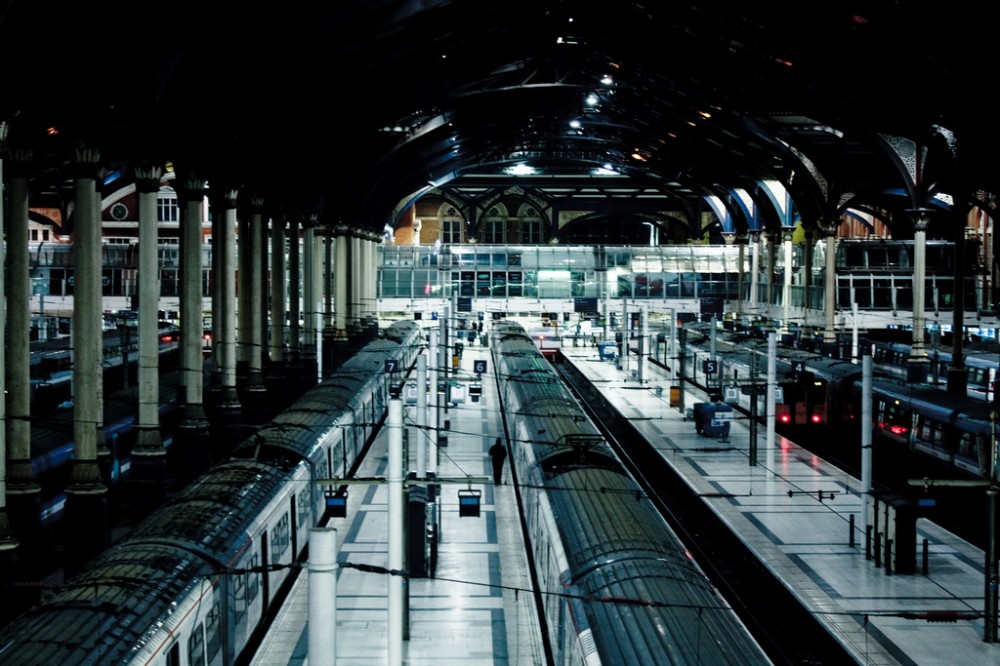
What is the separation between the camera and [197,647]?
14.0 metres

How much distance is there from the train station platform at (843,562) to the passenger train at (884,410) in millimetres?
1932

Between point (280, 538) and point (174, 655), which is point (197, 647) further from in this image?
point (280, 538)

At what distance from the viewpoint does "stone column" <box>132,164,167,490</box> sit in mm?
26172

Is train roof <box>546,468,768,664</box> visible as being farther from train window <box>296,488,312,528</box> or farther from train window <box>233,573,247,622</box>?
train window <box>296,488,312,528</box>

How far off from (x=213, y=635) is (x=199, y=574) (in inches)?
42.6

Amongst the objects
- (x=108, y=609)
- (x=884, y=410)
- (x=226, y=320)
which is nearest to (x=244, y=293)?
(x=226, y=320)

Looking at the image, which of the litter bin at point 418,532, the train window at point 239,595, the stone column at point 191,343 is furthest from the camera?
the stone column at point 191,343

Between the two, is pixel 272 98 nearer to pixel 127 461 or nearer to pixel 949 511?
pixel 127 461

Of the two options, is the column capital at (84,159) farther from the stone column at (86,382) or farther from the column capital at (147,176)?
the column capital at (147,176)

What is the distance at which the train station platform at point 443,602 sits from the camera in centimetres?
1823

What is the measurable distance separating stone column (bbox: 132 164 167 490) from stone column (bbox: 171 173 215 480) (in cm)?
286

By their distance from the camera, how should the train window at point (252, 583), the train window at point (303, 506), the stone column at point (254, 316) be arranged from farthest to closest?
the stone column at point (254, 316)
the train window at point (303, 506)
the train window at point (252, 583)

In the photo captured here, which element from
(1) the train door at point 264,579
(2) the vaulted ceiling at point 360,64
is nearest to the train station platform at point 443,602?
(1) the train door at point 264,579

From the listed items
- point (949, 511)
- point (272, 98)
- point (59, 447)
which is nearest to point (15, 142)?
point (59, 447)
